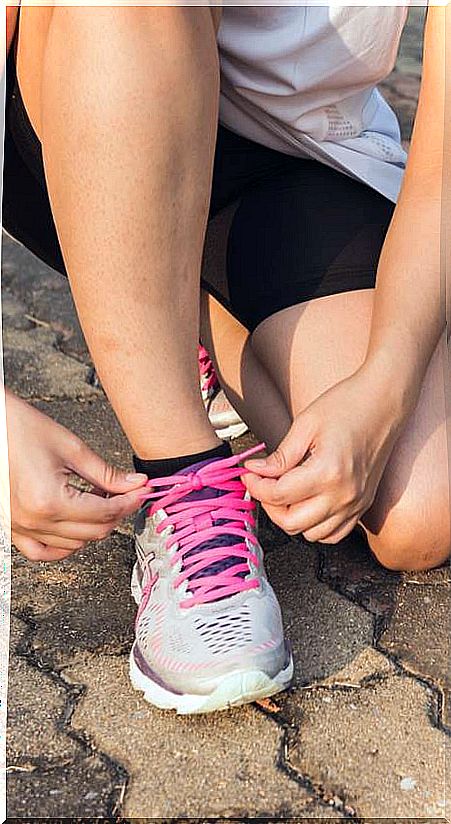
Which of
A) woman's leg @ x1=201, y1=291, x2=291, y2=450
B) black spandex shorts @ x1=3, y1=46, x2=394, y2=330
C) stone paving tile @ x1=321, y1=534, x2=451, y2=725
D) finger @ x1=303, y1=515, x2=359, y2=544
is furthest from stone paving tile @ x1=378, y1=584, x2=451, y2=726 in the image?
black spandex shorts @ x1=3, y1=46, x2=394, y2=330

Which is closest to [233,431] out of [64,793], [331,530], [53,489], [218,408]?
[218,408]

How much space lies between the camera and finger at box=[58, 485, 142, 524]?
3.31ft

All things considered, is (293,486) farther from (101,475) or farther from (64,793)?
(64,793)

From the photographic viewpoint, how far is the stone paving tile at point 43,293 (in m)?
1.80

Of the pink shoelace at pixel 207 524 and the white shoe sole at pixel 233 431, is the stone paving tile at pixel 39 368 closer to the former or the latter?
the white shoe sole at pixel 233 431

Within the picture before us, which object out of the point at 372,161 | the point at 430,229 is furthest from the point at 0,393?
the point at 372,161

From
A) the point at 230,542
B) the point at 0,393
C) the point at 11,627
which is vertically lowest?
the point at 11,627

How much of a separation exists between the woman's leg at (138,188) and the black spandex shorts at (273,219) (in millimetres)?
232

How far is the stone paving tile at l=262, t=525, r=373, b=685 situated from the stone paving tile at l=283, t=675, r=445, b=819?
39 millimetres

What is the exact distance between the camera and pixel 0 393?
104 cm

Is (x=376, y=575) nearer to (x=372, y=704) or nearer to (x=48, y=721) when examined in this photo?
(x=372, y=704)

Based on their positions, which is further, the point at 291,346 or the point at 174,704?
the point at 291,346

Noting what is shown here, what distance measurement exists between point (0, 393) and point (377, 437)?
352 mm

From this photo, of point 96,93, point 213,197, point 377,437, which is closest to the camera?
point 96,93
